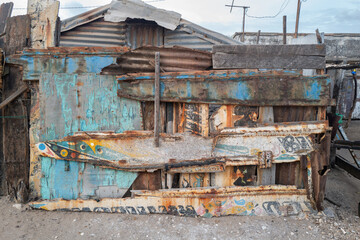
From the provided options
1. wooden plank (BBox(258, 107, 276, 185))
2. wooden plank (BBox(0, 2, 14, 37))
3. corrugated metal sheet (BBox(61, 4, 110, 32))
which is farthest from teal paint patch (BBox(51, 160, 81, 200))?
corrugated metal sheet (BBox(61, 4, 110, 32))

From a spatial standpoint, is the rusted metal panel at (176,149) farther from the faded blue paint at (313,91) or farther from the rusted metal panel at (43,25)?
the rusted metal panel at (43,25)

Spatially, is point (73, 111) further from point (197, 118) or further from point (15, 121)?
point (197, 118)

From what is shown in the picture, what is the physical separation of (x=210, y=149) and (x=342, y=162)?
104 inches

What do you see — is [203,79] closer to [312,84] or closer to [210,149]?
[210,149]

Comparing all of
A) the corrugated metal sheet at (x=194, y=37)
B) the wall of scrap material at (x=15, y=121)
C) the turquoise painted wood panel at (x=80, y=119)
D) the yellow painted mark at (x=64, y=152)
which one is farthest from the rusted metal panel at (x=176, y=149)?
the corrugated metal sheet at (x=194, y=37)

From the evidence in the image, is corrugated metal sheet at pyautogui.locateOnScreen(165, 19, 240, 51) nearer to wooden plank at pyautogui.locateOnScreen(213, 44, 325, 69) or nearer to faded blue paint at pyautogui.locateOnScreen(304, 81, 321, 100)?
wooden plank at pyautogui.locateOnScreen(213, 44, 325, 69)

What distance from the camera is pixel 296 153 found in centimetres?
310

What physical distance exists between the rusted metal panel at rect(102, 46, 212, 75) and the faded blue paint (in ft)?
4.18

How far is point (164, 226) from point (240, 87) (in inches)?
75.9

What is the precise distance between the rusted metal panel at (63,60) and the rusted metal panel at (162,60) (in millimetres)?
96

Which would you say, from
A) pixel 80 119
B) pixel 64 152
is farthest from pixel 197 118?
pixel 64 152

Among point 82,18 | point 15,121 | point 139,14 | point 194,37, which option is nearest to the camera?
point 15,121

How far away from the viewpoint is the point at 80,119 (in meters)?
3.12

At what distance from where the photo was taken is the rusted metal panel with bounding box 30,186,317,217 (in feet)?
10.3
